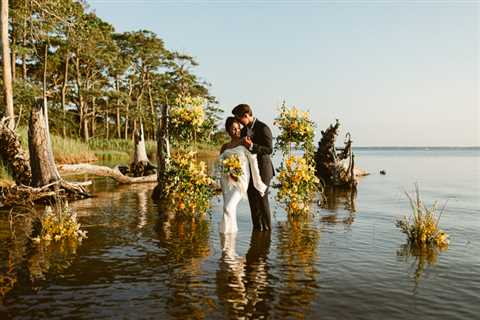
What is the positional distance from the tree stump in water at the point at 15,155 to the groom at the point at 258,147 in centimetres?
918

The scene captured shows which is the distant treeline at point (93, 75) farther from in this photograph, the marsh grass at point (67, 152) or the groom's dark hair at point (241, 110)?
the groom's dark hair at point (241, 110)

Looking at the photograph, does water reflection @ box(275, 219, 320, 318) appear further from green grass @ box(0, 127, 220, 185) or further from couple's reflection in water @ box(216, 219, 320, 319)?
green grass @ box(0, 127, 220, 185)

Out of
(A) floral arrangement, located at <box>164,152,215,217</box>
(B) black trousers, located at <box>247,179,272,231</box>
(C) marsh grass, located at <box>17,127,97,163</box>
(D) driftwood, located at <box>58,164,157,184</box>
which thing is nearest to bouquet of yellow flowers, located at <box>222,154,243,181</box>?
(B) black trousers, located at <box>247,179,272,231</box>

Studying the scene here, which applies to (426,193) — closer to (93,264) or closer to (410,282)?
(410,282)

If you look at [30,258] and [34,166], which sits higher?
[34,166]

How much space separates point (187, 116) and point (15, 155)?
785 cm

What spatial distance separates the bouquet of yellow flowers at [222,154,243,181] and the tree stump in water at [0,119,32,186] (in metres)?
9.06

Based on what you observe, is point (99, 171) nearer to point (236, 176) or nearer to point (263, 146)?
point (236, 176)

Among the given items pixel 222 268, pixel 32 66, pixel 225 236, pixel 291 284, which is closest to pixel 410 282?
pixel 291 284

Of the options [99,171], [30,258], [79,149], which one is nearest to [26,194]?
[99,171]

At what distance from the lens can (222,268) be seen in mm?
6555

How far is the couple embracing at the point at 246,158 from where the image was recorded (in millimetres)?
8852

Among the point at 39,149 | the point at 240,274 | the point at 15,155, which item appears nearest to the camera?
the point at 240,274

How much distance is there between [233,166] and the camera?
8781 mm
